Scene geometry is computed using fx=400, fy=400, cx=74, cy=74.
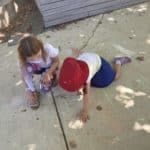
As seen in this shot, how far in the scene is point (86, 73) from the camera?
3.12 meters

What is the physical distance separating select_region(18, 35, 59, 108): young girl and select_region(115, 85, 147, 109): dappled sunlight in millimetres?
587

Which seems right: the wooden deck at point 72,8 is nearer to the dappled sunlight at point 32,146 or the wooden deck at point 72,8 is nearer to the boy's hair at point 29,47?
the boy's hair at point 29,47

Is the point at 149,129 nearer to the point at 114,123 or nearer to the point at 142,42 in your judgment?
the point at 114,123

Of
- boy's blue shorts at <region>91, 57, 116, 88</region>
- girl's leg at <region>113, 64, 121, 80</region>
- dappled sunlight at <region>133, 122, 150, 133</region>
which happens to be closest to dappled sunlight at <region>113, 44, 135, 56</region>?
girl's leg at <region>113, 64, 121, 80</region>

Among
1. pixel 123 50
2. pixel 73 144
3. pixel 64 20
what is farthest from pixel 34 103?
pixel 64 20

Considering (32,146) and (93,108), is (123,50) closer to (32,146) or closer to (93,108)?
(93,108)

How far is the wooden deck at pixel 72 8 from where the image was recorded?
444cm

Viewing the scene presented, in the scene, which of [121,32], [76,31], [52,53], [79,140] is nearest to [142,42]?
[121,32]

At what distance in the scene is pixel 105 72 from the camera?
3.48m

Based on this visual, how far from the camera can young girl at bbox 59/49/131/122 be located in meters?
2.97

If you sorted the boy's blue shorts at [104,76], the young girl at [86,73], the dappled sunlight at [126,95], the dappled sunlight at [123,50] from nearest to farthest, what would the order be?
the young girl at [86,73]
the dappled sunlight at [126,95]
the boy's blue shorts at [104,76]
the dappled sunlight at [123,50]

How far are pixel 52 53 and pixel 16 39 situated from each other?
128 cm

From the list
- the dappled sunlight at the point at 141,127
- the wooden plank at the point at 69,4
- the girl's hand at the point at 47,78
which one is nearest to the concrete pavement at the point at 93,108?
the dappled sunlight at the point at 141,127

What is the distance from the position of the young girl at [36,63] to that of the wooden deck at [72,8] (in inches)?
44.0
